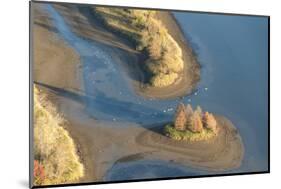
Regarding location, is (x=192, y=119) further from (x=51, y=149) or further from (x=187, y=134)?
(x=51, y=149)

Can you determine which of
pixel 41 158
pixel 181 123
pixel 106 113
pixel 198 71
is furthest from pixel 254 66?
pixel 41 158

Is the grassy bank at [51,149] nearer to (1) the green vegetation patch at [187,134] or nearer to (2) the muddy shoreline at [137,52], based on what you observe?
(2) the muddy shoreline at [137,52]

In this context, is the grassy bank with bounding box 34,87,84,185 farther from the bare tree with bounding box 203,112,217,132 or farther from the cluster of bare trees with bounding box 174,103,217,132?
the bare tree with bounding box 203,112,217,132

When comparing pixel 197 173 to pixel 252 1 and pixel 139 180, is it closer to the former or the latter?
pixel 139 180

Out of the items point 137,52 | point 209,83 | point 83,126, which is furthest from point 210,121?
point 83,126

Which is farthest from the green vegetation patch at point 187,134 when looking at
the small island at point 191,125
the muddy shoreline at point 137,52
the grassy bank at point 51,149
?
the grassy bank at point 51,149
